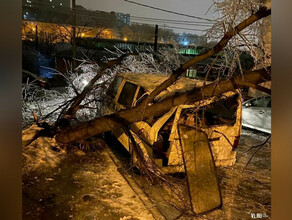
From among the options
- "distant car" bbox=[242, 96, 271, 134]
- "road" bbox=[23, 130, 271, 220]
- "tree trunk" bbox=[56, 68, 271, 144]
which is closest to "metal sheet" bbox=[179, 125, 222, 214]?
"road" bbox=[23, 130, 271, 220]

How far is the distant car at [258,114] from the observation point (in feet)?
29.8

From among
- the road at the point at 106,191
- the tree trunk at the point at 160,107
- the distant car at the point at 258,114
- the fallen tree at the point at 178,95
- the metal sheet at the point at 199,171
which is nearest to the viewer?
the fallen tree at the point at 178,95

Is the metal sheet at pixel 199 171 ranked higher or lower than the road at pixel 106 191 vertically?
higher

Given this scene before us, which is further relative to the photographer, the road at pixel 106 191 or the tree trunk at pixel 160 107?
the road at pixel 106 191

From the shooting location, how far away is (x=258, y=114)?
936 centimetres

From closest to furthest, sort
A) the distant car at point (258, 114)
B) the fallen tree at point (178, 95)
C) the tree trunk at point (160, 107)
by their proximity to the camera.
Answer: the fallen tree at point (178, 95)
the tree trunk at point (160, 107)
the distant car at point (258, 114)

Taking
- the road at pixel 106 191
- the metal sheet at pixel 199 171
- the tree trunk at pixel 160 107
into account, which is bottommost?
the road at pixel 106 191

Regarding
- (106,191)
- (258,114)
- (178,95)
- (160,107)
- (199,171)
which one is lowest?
(106,191)

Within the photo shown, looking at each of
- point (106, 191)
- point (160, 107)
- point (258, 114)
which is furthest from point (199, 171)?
point (258, 114)

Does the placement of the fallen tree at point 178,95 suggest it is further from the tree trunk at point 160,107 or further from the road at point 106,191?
the road at point 106,191

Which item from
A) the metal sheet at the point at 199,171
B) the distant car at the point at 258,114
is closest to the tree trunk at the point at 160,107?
the metal sheet at the point at 199,171

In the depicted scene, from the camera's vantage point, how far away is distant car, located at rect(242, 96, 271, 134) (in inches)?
358

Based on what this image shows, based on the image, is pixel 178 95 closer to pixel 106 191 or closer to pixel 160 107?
pixel 160 107
